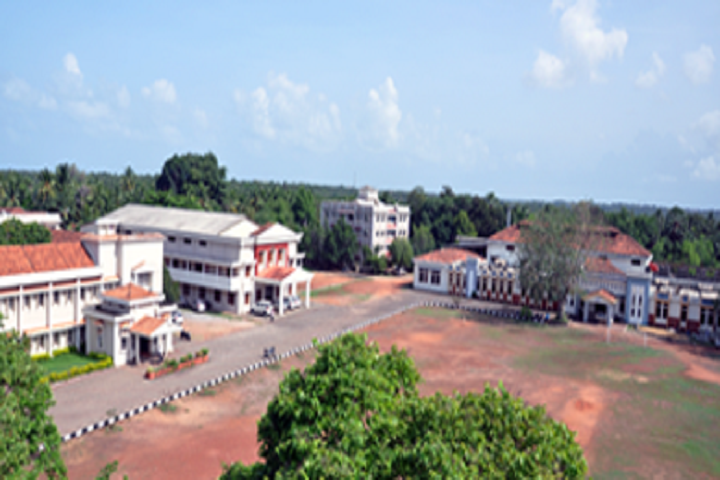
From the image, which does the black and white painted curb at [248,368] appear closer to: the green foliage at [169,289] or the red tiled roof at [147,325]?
the red tiled roof at [147,325]

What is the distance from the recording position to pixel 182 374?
26.5 m

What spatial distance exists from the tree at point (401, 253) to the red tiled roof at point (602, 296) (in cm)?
→ 2299

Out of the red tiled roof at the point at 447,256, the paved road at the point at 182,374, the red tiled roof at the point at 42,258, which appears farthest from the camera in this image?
the red tiled roof at the point at 447,256

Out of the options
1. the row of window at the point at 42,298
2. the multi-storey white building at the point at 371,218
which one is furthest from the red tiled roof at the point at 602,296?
the row of window at the point at 42,298

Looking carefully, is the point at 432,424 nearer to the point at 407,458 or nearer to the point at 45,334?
the point at 407,458

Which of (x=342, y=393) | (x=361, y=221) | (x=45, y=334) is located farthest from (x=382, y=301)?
(x=342, y=393)

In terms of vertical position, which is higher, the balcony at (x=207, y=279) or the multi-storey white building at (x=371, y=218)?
the multi-storey white building at (x=371, y=218)

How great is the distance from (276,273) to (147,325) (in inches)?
545

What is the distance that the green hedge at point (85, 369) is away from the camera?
24359mm

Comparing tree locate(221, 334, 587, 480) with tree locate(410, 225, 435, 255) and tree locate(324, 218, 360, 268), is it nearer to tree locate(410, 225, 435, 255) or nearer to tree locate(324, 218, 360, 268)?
tree locate(324, 218, 360, 268)

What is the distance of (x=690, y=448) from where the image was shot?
70.0 feet

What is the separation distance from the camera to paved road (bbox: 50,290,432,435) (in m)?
22.0

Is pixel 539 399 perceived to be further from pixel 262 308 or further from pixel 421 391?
pixel 262 308

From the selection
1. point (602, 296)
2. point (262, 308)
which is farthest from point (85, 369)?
point (602, 296)
